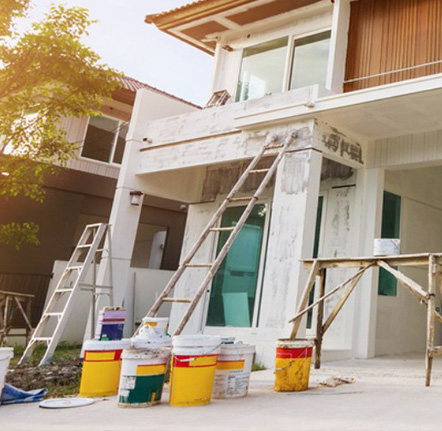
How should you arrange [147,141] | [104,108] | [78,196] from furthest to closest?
1. [104,108]
2. [78,196]
3. [147,141]

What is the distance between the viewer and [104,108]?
1521 centimetres

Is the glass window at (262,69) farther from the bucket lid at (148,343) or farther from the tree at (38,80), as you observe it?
the bucket lid at (148,343)

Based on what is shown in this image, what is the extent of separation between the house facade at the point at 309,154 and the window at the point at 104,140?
190 inches

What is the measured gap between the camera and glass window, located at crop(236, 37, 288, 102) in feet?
33.1

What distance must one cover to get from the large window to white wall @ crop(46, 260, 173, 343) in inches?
202

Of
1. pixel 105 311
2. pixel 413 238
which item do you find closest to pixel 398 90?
pixel 413 238

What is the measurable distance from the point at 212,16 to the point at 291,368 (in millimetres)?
8219

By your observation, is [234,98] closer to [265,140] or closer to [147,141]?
[147,141]

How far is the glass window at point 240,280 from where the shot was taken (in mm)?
9445

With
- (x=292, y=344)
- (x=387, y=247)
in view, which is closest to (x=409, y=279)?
(x=387, y=247)

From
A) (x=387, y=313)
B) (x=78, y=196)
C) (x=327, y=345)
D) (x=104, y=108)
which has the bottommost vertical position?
(x=327, y=345)

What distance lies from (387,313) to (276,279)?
8.97ft

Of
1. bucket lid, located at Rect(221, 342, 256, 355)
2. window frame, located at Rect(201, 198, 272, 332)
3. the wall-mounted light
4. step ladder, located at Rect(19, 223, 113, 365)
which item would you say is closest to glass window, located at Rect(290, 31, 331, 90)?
window frame, located at Rect(201, 198, 272, 332)

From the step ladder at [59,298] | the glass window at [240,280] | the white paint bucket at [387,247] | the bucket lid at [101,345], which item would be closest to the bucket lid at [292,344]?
the white paint bucket at [387,247]
